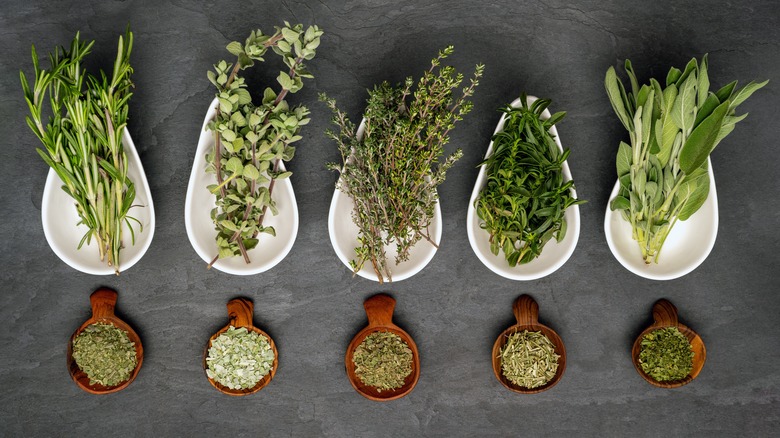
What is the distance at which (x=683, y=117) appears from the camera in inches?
60.5

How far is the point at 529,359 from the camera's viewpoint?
1763 millimetres

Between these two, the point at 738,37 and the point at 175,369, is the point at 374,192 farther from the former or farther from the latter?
the point at 738,37

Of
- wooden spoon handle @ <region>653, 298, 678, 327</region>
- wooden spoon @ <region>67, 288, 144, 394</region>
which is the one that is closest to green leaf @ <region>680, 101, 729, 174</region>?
wooden spoon handle @ <region>653, 298, 678, 327</region>

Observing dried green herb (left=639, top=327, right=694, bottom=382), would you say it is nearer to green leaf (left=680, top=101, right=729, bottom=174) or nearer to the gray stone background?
the gray stone background

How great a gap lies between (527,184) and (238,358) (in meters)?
1.07

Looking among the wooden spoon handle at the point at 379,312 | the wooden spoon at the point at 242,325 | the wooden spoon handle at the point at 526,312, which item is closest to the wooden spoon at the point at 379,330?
the wooden spoon handle at the point at 379,312

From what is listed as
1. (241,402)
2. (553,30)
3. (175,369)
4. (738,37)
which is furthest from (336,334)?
(738,37)

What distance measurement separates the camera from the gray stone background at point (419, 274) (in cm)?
177

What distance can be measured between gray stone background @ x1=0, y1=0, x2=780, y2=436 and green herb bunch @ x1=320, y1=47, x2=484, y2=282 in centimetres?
22

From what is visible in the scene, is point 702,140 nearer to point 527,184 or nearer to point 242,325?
point 527,184

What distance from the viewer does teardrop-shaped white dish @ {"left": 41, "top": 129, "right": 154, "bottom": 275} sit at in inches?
64.7

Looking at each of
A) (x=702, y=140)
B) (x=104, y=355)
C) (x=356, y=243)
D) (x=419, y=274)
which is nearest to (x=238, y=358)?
(x=104, y=355)

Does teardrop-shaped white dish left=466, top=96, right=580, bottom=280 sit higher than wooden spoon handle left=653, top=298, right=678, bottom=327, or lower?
lower

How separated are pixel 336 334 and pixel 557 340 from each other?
2.42ft
